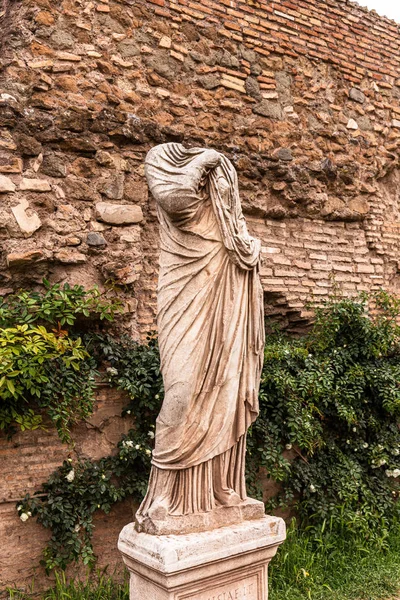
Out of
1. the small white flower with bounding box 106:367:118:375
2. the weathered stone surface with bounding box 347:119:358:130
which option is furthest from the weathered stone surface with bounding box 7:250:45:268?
the weathered stone surface with bounding box 347:119:358:130

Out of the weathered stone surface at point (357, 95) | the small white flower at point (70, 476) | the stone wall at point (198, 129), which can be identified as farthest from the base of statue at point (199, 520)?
the weathered stone surface at point (357, 95)

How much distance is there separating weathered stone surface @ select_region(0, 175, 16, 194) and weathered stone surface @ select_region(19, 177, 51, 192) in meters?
0.07

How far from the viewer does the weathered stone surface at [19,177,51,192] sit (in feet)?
14.2

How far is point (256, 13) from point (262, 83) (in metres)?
0.73

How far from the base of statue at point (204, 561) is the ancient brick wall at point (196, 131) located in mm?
1641

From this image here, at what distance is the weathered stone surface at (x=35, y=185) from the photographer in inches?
170

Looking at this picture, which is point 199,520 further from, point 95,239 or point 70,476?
point 95,239

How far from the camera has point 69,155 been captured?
460 cm

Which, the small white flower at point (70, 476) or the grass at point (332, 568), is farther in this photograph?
the grass at point (332, 568)

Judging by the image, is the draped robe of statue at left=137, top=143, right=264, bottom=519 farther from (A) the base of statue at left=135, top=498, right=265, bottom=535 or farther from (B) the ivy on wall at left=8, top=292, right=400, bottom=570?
(B) the ivy on wall at left=8, top=292, right=400, bottom=570

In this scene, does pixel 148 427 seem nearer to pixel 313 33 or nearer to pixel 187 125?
pixel 187 125

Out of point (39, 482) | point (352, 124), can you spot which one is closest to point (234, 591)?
point (39, 482)

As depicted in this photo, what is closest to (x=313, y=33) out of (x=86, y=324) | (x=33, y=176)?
(x=33, y=176)

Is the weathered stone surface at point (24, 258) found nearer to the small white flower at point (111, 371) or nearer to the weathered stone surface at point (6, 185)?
the weathered stone surface at point (6, 185)
